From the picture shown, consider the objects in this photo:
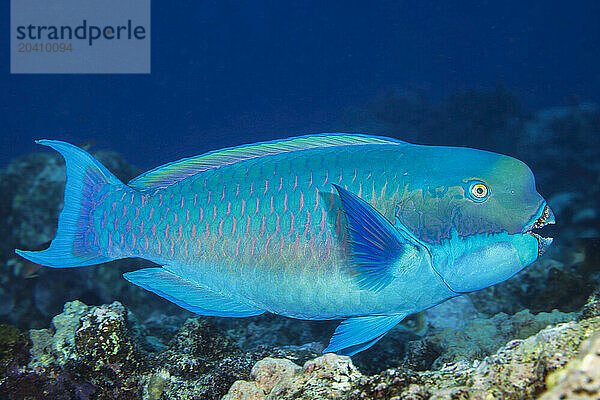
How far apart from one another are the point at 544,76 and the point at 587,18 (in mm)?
33707

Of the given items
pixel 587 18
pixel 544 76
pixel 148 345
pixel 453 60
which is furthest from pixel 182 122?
pixel 587 18

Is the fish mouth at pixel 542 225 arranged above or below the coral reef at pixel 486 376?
above

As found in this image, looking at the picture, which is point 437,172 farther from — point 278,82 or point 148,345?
point 278,82

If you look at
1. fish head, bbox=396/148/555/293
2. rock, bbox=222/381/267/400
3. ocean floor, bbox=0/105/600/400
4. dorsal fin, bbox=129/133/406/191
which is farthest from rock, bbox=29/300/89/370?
fish head, bbox=396/148/555/293

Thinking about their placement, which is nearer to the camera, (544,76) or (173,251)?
(173,251)

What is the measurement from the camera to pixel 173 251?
2.20 meters

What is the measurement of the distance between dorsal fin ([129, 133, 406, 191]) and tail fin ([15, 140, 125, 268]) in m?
0.24

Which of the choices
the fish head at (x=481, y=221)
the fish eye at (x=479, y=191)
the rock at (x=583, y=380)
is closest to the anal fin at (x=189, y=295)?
the fish head at (x=481, y=221)

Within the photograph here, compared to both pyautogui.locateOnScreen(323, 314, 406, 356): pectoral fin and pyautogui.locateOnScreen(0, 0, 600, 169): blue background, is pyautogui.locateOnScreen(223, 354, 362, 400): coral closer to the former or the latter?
pyautogui.locateOnScreen(323, 314, 406, 356): pectoral fin

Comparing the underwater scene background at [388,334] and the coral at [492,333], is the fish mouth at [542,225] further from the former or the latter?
the coral at [492,333]

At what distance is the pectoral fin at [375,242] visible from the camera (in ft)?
5.56

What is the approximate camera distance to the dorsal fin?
7.41ft

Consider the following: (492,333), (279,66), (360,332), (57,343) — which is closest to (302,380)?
(360,332)

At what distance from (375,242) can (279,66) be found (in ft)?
261
